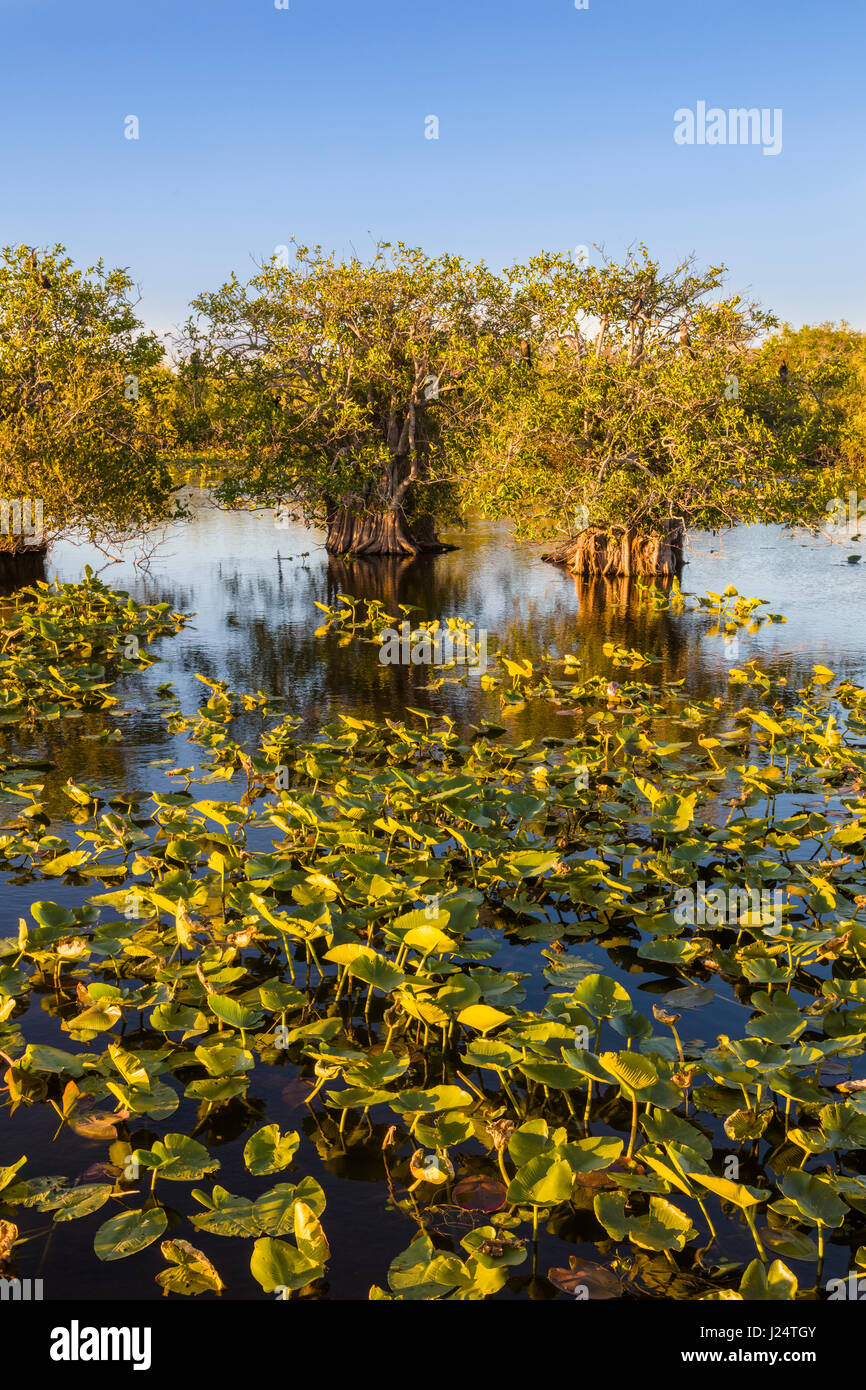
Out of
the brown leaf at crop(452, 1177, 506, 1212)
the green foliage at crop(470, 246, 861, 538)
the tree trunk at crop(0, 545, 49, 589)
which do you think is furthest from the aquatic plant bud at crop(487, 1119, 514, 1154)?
the tree trunk at crop(0, 545, 49, 589)

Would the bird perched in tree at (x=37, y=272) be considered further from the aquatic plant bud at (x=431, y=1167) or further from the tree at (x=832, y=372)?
the aquatic plant bud at (x=431, y=1167)

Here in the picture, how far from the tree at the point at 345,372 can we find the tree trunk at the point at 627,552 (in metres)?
4.85

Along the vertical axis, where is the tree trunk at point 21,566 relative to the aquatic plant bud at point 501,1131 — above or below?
above

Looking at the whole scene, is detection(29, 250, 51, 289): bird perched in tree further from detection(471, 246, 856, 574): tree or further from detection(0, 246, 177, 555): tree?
detection(471, 246, 856, 574): tree

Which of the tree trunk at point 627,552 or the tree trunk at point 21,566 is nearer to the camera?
the tree trunk at point 21,566

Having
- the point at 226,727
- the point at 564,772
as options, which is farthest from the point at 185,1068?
the point at 226,727

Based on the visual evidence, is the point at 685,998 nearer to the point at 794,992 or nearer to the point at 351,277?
the point at 794,992

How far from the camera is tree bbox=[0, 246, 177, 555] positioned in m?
23.2

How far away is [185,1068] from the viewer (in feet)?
17.8

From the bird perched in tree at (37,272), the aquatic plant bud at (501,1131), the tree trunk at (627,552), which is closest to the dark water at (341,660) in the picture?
the aquatic plant bud at (501,1131)

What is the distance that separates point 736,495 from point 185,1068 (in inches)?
753

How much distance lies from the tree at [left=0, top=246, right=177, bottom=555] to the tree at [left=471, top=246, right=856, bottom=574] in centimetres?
915

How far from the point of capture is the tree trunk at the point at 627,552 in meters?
25.7

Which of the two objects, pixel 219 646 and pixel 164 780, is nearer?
pixel 164 780
